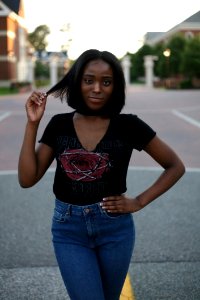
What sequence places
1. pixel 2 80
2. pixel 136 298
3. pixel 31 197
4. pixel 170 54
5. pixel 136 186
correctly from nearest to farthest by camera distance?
pixel 136 298 < pixel 31 197 < pixel 136 186 < pixel 2 80 < pixel 170 54

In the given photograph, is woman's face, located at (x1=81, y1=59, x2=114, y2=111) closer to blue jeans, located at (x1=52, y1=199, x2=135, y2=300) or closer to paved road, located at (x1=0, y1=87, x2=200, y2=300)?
blue jeans, located at (x1=52, y1=199, x2=135, y2=300)

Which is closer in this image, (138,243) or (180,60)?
Answer: (138,243)

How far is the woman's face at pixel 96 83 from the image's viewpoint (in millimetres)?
2461

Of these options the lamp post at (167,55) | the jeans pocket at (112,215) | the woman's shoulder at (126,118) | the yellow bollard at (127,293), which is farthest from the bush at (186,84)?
the jeans pocket at (112,215)

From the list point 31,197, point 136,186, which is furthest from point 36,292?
point 136,186

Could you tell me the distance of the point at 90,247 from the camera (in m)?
2.49

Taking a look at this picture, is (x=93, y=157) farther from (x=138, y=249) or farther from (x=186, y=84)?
(x=186, y=84)

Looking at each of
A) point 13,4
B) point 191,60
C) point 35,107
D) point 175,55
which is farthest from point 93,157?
point 175,55

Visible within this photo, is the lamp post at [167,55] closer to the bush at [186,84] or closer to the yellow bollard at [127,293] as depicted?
the bush at [186,84]

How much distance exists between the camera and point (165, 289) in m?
4.12

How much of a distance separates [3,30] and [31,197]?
168 ft

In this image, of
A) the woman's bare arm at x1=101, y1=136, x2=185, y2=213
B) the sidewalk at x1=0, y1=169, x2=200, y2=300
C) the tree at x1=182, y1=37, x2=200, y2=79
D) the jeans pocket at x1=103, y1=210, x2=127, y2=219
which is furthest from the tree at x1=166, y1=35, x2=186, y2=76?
the jeans pocket at x1=103, y1=210, x2=127, y2=219

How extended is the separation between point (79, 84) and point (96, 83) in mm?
90

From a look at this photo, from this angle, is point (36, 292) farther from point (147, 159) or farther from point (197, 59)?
point (197, 59)
